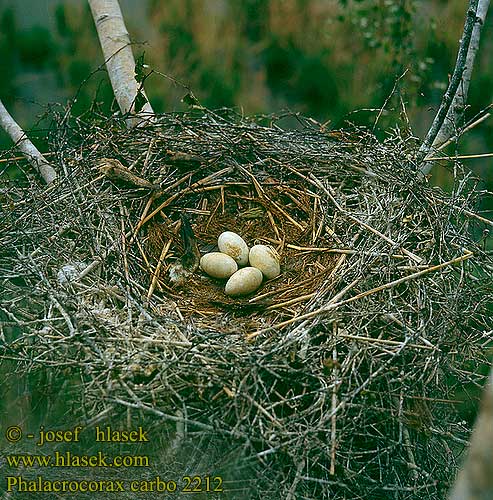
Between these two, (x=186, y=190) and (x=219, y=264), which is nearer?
(x=219, y=264)

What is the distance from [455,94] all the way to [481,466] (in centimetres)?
185

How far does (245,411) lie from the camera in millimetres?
1789

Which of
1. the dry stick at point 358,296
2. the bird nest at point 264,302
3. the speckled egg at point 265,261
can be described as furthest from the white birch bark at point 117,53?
the dry stick at point 358,296

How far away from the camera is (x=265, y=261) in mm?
2547

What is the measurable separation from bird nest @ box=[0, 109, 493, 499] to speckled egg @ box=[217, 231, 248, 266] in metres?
0.10

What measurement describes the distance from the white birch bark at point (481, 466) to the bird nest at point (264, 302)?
2.37 feet

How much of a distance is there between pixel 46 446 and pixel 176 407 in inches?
12.3

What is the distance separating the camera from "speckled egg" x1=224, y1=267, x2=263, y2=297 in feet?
8.14

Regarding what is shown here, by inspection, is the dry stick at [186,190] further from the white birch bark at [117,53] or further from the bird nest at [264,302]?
the white birch bark at [117,53]

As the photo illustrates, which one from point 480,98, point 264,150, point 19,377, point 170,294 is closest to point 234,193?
point 264,150

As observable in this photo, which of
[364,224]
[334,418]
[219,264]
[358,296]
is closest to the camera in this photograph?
[334,418]

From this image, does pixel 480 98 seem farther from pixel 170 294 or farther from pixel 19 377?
pixel 19 377

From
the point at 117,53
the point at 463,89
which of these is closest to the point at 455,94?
the point at 463,89

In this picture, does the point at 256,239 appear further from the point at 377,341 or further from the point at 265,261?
the point at 377,341
